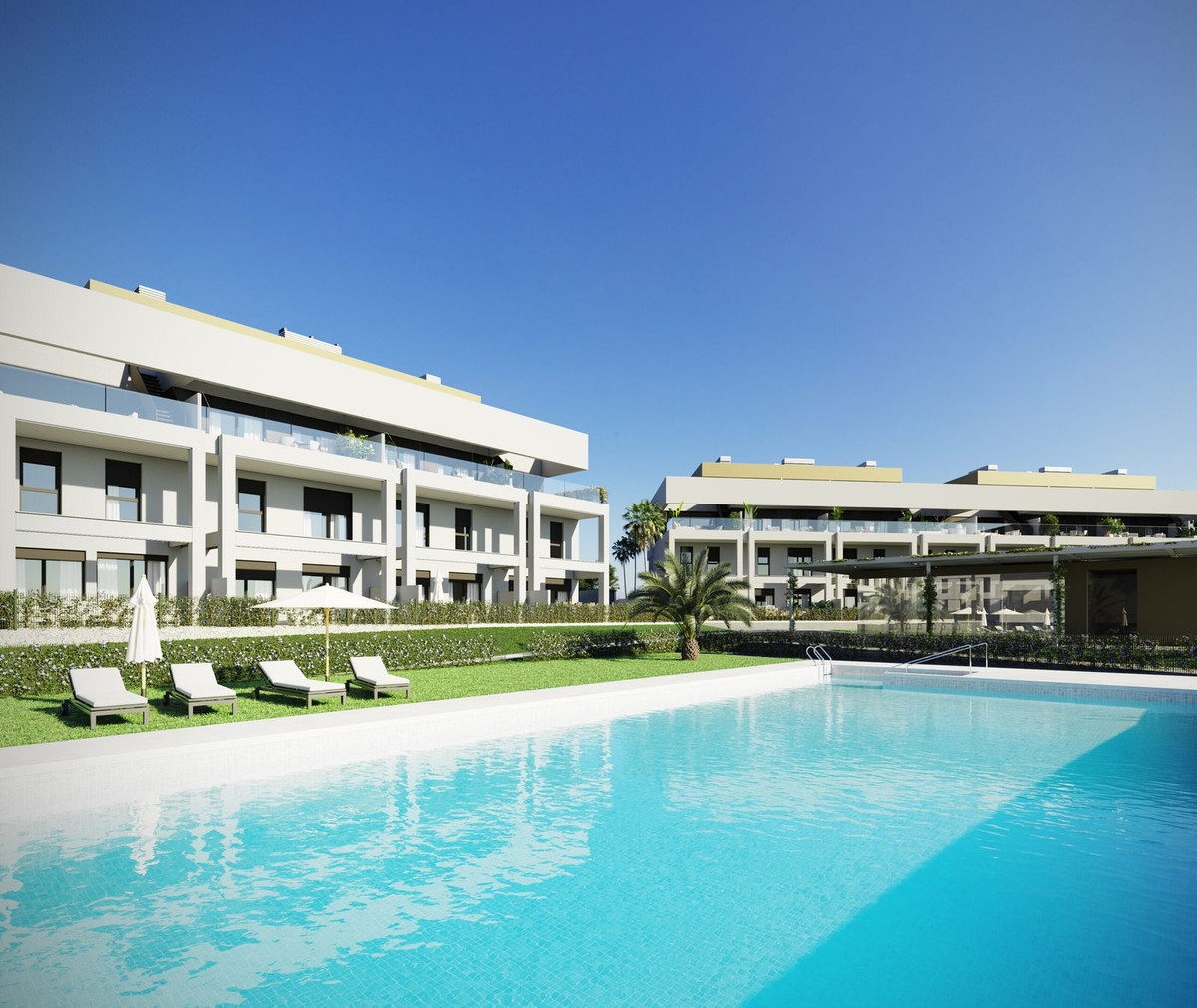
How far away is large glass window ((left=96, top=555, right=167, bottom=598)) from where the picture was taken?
21688mm

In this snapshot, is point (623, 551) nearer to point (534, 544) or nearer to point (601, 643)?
point (534, 544)

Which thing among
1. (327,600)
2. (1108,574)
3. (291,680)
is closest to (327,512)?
(327,600)

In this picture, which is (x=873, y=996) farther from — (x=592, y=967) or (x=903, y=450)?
(x=903, y=450)

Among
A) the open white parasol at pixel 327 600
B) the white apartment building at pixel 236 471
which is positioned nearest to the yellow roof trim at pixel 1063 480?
the white apartment building at pixel 236 471

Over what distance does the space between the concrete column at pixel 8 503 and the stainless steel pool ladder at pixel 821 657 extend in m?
20.5

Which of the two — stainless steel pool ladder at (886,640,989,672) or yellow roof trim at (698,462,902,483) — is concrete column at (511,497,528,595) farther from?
yellow roof trim at (698,462,902,483)

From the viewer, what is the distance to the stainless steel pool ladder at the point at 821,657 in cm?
2117

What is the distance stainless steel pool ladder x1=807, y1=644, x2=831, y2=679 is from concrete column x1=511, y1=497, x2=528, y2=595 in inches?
524

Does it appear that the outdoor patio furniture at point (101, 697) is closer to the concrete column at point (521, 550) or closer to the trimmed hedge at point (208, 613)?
the trimmed hedge at point (208, 613)

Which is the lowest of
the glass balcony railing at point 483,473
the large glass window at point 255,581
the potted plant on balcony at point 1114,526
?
the large glass window at point 255,581

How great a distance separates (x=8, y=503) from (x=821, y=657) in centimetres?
2193

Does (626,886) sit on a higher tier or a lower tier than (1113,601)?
lower

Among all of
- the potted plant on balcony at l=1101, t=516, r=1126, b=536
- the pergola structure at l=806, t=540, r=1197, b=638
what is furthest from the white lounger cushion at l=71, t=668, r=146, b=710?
the potted plant on balcony at l=1101, t=516, r=1126, b=536

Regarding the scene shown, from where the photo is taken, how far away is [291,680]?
13375 mm
